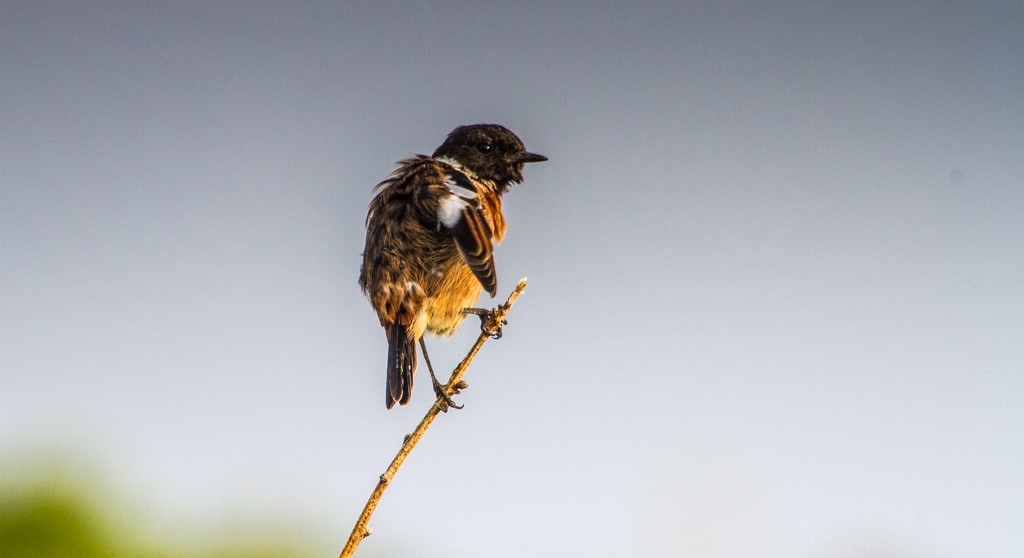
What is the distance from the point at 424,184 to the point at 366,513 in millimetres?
3550

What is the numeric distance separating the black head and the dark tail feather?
176cm

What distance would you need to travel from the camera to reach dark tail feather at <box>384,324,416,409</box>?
510 cm

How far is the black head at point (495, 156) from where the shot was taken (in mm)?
6828

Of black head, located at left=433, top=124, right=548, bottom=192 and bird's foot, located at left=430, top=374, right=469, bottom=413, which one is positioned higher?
black head, located at left=433, top=124, right=548, bottom=192

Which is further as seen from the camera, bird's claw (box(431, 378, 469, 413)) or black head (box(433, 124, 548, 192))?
black head (box(433, 124, 548, 192))

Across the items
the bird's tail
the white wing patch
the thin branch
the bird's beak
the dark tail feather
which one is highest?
the bird's beak

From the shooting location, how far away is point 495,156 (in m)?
6.87

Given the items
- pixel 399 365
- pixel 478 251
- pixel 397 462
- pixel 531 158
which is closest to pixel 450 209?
pixel 478 251

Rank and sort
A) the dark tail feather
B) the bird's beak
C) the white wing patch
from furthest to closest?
the bird's beak → the dark tail feather → the white wing patch

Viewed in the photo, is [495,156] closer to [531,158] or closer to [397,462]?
[531,158]

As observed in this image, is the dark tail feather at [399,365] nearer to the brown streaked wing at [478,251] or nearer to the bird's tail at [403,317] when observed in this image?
the bird's tail at [403,317]

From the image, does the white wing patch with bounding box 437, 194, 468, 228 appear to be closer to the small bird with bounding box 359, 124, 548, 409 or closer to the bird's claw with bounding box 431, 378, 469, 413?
the small bird with bounding box 359, 124, 548, 409

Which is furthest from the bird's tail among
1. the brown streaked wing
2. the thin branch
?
the thin branch

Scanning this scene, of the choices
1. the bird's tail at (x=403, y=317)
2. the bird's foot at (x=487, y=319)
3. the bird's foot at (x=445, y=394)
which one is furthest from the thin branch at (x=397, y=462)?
the bird's tail at (x=403, y=317)
